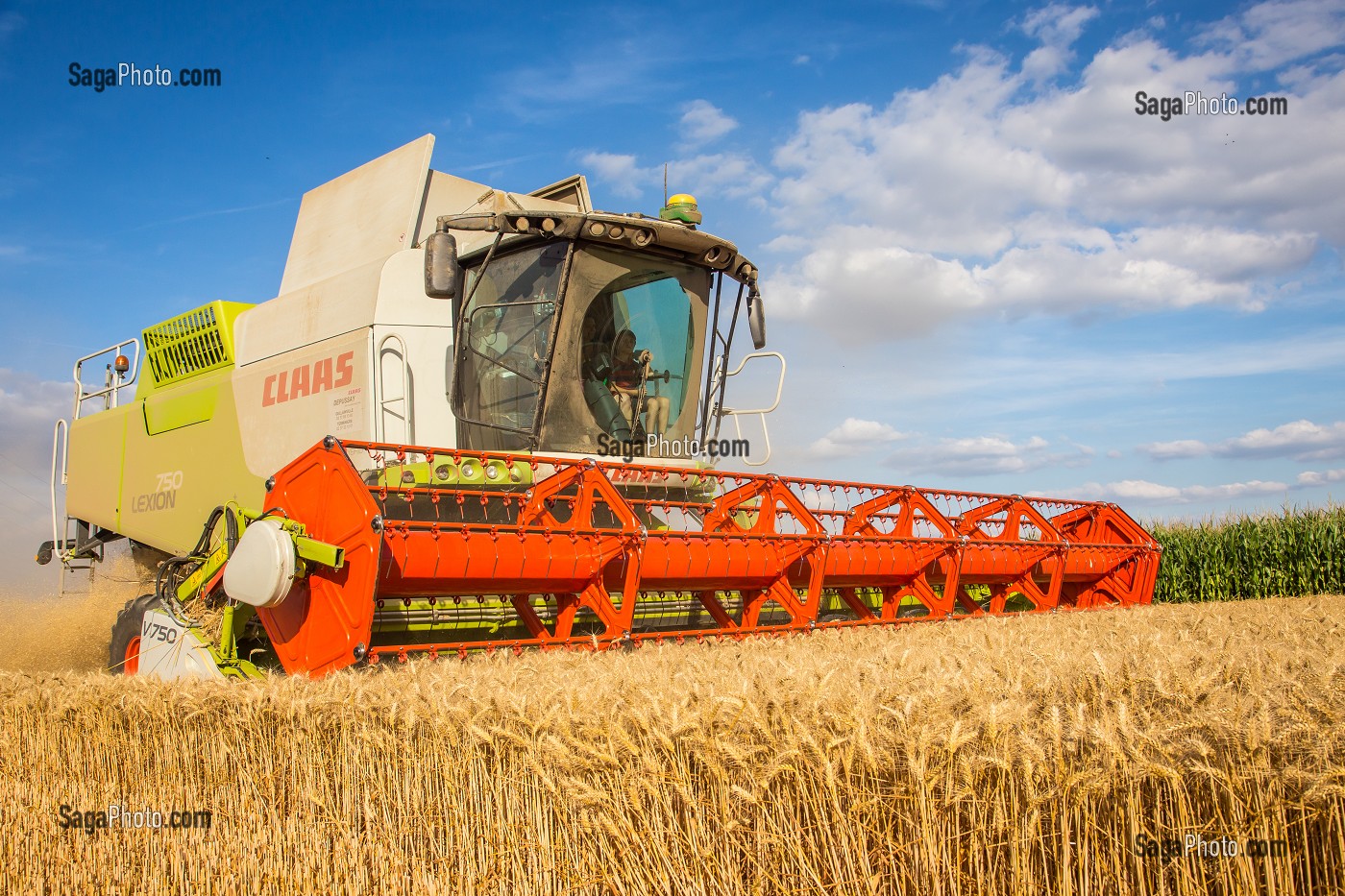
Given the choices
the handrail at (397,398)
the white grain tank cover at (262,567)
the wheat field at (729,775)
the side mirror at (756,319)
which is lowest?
the wheat field at (729,775)

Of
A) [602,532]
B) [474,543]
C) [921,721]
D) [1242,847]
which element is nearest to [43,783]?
[474,543]

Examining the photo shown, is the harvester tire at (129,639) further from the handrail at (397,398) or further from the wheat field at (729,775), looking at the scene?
the handrail at (397,398)

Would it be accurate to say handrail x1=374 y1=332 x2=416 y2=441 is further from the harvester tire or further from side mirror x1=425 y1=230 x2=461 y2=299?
the harvester tire

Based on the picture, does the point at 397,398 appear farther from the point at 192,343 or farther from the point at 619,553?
the point at 192,343

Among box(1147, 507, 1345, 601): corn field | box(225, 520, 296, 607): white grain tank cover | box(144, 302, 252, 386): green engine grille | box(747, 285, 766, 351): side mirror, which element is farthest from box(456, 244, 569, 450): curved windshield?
box(1147, 507, 1345, 601): corn field

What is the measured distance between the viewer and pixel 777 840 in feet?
6.81

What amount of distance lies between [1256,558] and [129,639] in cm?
1099

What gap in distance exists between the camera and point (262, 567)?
12.6ft

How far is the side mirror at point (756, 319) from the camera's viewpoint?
6023mm

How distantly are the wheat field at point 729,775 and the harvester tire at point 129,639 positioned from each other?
1.25 meters

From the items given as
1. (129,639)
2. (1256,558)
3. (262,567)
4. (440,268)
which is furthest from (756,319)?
(1256,558)

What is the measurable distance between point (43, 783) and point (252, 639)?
1.10 m

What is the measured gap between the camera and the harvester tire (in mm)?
5027

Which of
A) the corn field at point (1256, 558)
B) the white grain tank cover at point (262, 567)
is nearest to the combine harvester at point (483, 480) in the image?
the white grain tank cover at point (262, 567)
